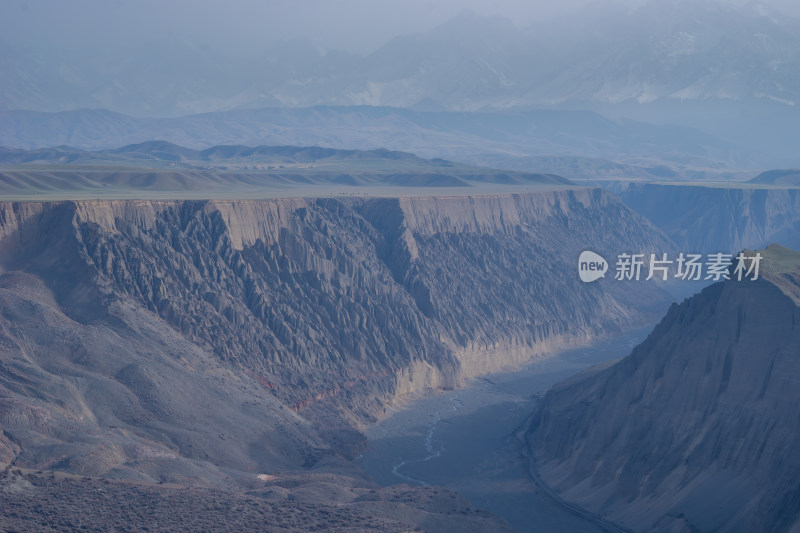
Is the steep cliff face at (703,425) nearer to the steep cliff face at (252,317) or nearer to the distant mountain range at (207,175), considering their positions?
the steep cliff face at (252,317)

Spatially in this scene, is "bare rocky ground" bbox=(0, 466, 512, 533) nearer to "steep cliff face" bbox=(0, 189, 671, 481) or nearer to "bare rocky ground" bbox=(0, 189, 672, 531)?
"bare rocky ground" bbox=(0, 189, 672, 531)

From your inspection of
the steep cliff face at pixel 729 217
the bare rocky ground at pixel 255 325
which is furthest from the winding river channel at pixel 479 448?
the steep cliff face at pixel 729 217

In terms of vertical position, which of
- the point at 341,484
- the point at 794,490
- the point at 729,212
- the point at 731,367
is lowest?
the point at 341,484

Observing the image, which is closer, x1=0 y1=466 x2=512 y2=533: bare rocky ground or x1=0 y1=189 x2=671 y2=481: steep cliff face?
x1=0 y1=466 x2=512 y2=533: bare rocky ground

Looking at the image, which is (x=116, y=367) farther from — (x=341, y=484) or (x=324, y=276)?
(x=324, y=276)

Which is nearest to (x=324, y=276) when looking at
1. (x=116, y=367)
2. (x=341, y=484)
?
(x=116, y=367)

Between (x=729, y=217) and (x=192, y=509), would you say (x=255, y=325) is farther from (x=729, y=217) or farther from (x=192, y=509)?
(x=729, y=217)

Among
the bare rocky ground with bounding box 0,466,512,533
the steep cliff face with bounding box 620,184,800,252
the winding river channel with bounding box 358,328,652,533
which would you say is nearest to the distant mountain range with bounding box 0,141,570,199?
the steep cliff face with bounding box 620,184,800,252
